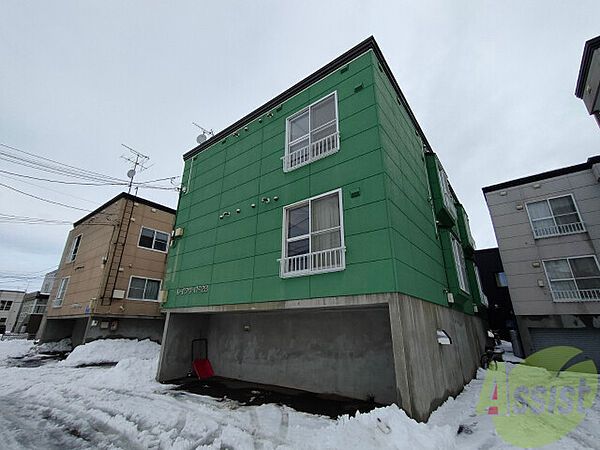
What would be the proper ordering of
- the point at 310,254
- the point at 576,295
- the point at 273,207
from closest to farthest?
the point at 310,254
the point at 273,207
the point at 576,295

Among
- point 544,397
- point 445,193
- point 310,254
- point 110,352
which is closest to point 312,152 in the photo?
point 310,254

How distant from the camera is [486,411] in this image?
6.04 metres

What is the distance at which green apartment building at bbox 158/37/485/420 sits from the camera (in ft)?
19.8

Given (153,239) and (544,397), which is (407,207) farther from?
(153,239)

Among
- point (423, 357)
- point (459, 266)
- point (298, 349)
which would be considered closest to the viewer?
point (423, 357)

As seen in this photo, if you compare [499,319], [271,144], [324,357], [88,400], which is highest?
[271,144]

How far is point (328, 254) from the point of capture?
663 cm

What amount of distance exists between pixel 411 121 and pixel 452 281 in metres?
6.26

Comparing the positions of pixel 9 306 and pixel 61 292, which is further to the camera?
pixel 9 306

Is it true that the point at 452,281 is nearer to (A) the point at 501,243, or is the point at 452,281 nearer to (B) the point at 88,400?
(A) the point at 501,243

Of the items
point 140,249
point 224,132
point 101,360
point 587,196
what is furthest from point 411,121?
point 101,360

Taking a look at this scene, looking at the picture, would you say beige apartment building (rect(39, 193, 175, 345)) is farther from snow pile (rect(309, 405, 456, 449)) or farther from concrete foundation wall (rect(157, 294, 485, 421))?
snow pile (rect(309, 405, 456, 449))

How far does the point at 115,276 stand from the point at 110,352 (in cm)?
411

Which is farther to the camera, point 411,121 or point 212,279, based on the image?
point 411,121
